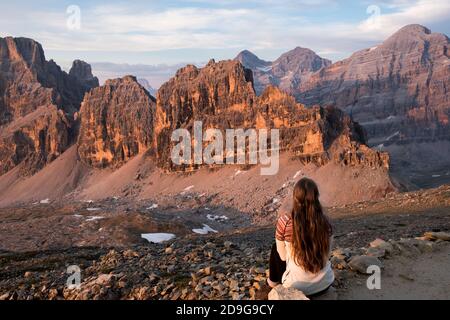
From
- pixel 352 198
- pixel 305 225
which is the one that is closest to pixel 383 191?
pixel 352 198

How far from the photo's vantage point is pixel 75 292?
18.8m

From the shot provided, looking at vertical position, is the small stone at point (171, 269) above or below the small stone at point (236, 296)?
below

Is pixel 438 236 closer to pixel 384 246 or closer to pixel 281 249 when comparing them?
pixel 384 246

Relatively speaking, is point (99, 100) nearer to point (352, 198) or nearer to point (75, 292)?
point (352, 198)

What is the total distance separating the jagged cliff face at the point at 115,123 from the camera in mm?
174875

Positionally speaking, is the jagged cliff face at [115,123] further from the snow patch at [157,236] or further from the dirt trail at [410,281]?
the dirt trail at [410,281]

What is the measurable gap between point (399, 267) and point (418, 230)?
1618 cm

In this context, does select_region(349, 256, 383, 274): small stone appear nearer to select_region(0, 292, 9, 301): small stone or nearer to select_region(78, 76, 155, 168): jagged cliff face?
select_region(0, 292, 9, 301): small stone

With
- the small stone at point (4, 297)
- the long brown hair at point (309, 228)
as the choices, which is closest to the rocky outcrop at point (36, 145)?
the small stone at point (4, 297)

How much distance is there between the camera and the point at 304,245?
1172 centimetres

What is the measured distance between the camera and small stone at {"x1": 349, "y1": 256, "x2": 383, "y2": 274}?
49.7 ft

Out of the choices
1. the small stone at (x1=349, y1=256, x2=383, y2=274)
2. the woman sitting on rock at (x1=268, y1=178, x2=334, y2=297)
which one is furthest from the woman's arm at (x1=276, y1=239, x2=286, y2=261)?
the small stone at (x1=349, y1=256, x2=383, y2=274)

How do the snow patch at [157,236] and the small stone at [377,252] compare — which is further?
the snow patch at [157,236]

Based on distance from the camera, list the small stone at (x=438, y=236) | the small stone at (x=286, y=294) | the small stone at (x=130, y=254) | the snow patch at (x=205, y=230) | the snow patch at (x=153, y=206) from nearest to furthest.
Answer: the small stone at (x=286, y=294) < the small stone at (x=438, y=236) < the small stone at (x=130, y=254) < the snow patch at (x=205, y=230) < the snow patch at (x=153, y=206)
